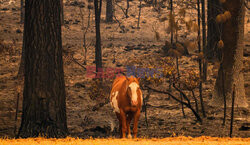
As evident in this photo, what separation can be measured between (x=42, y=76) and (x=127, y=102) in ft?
7.16

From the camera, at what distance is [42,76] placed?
1023 centimetres

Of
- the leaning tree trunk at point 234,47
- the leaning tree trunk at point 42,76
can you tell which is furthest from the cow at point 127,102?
the leaning tree trunk at point 234,47

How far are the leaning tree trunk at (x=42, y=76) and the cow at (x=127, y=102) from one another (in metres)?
1.48

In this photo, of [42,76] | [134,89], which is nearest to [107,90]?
[42,76]

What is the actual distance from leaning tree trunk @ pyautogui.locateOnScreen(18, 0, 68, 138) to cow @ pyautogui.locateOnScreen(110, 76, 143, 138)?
4.84 feet

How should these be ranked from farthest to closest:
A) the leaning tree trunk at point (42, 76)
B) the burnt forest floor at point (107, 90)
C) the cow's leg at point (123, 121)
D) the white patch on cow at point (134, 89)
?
the burnt forest floor at point (107, 90), the leaning tree trunk at point (42, 76), the cow's leg at point (123, 121), the white patch on cow at point (134, 89)

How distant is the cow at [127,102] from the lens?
380 inches

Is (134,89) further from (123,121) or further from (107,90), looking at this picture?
(107,90)

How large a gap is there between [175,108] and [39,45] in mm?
7660

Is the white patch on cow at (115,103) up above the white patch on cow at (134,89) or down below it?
below

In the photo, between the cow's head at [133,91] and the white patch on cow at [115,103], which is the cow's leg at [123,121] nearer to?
the white patch on cow at [115,103]

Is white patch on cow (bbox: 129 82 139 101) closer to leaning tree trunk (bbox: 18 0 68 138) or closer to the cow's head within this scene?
the cow's head

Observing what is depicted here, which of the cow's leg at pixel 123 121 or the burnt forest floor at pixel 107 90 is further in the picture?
the burnt forest floor at pixel 107 90

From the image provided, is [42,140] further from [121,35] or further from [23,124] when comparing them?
[121,35]
